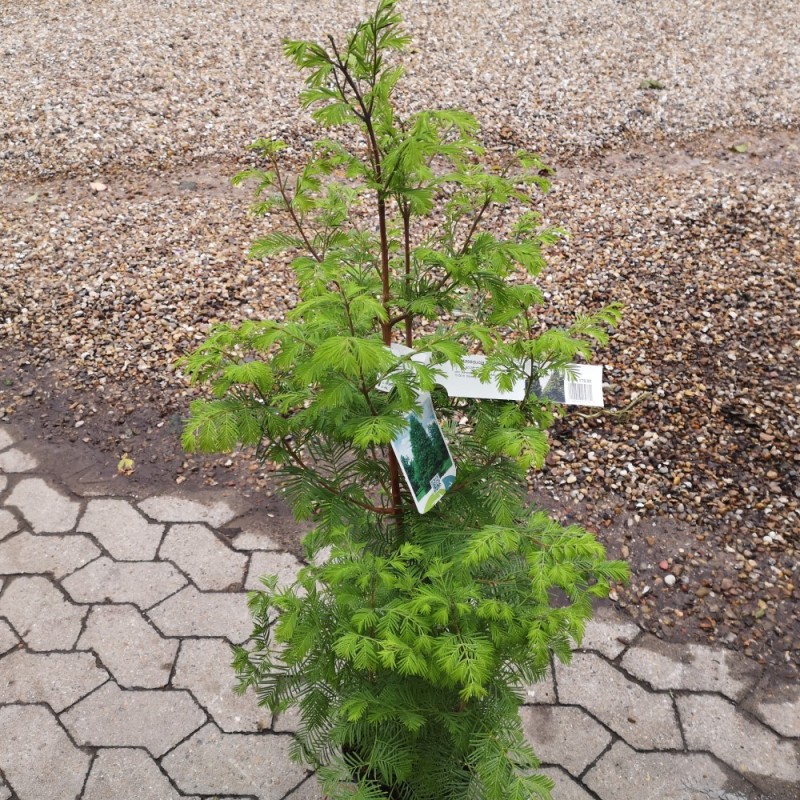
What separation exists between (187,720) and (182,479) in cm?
123

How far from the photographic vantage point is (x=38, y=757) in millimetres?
2607

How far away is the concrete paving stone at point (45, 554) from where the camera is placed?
3.23 metres

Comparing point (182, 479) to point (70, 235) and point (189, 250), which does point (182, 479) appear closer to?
point (189, 250)

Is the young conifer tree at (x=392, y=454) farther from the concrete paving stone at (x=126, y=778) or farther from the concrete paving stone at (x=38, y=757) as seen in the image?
the concrete paving stone at (x=38, y=757)

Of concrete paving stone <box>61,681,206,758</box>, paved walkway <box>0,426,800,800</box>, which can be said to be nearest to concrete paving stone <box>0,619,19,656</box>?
paved walkway <box>0,426,800,800</box>

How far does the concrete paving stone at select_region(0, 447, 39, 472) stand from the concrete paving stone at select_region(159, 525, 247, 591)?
2.99 feet

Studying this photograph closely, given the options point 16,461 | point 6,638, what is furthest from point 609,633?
point 16,461

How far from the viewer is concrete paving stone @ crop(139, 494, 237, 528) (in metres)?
3.42

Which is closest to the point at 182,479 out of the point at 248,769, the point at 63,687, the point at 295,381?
the point at 63,687

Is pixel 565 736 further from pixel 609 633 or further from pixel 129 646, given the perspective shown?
pixel 129 646

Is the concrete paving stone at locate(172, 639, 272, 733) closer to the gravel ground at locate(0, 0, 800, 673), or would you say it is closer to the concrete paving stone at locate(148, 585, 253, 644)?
the concrete paving stone at locate(148, 585, 253, 644)

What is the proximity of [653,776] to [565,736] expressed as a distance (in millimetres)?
309

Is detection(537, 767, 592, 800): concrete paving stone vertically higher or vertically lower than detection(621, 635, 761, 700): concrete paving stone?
lower

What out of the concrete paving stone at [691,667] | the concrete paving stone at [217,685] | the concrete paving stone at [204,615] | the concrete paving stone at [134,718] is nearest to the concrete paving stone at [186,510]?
the concrete paving stone at [204,615]
